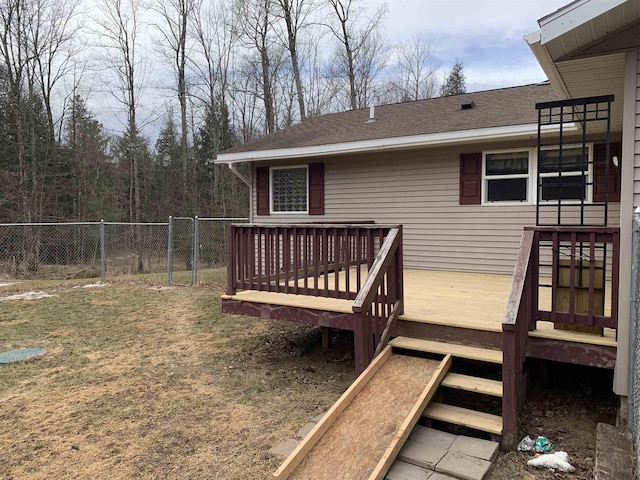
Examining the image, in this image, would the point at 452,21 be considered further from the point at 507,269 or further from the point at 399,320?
the point at 399,320

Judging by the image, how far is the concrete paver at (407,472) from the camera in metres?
2.61

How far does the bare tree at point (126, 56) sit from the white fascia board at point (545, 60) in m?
17.0

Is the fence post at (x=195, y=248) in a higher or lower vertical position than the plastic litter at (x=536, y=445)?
higher

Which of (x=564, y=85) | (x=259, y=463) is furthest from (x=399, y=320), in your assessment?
(x=564, y=85)

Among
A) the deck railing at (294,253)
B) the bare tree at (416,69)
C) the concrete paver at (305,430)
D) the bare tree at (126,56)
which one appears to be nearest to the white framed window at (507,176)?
the deck railing at (294,253)

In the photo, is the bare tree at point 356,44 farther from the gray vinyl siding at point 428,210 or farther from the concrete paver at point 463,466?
the concrete paver at point 463,466

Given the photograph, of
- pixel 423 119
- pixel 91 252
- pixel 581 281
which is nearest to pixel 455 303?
pixel 581 281

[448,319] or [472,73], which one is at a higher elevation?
[472,73]

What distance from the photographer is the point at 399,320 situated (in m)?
3.98

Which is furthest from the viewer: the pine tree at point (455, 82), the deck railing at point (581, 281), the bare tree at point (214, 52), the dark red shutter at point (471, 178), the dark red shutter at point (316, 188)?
the pine tree at point (455, 82)

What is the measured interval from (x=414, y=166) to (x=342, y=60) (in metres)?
14.9

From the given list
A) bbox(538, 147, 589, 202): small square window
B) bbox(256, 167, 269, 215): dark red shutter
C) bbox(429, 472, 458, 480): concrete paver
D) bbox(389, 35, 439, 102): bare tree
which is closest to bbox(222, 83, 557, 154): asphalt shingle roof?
bbox(256, 167, 269, 215): dark red shutter

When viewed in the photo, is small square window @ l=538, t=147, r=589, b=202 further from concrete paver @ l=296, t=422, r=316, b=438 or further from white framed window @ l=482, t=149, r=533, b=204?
concrete paver @ l=296, t=422, r=316, b=438

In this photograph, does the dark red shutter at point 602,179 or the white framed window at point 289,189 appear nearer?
the dark red shutter at point 602,179
